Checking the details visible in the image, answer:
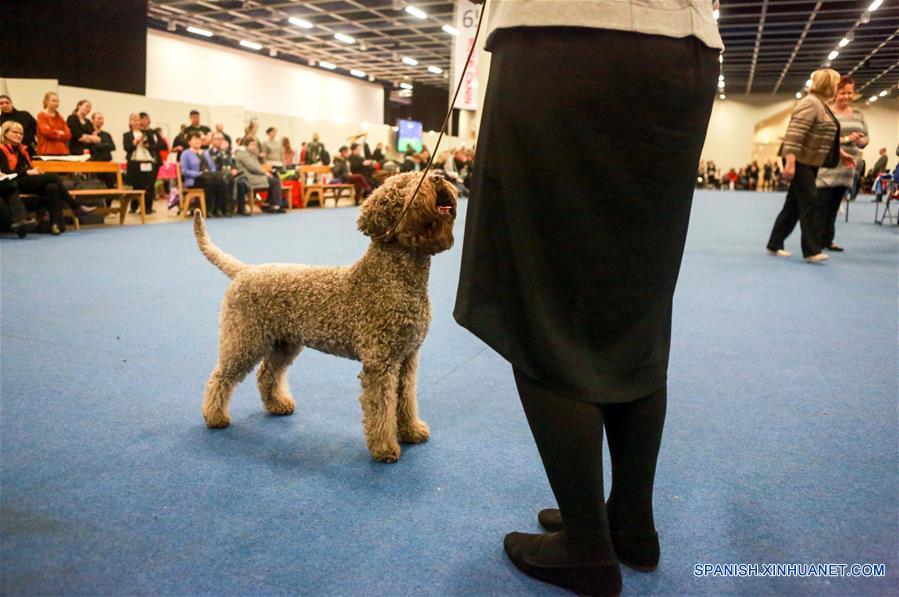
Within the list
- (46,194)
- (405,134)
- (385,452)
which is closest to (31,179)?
(46,194)

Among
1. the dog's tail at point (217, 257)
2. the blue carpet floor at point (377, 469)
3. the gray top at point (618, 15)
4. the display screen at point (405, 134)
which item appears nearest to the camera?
the gray top at point (618, 15)

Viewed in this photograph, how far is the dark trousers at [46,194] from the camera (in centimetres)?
597

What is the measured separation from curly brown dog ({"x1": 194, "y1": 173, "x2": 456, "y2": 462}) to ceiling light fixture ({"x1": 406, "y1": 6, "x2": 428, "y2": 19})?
44.8 ft

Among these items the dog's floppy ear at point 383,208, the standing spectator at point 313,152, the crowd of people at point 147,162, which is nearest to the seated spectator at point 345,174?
the crowd of people at point 147,162

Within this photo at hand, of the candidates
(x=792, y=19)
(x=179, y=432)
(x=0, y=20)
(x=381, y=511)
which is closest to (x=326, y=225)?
(x=179, y=432)

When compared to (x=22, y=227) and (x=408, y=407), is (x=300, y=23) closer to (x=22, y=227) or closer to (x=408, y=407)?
(x=22, y=227)

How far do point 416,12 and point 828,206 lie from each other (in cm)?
1140

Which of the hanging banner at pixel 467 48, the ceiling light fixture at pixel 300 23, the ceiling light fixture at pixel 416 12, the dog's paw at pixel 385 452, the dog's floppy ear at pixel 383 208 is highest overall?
the ceiling light fixture at pixel 416 12

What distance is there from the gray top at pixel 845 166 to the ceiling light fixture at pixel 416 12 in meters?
10.5

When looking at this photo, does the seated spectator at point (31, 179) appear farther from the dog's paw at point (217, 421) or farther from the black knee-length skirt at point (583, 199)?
the black knee-length skirt at point (583, 199)

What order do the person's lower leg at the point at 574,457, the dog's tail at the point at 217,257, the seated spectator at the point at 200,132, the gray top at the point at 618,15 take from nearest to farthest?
the gray top at the point at 618,15 → the person's lower leg at the point at 574,457 → the dog's tail at the point at 217,257 → the seated spectator at the point at 200,132

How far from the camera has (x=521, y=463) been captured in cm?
166

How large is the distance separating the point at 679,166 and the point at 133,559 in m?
1.27

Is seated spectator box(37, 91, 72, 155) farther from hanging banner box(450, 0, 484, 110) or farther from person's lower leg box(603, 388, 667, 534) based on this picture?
person's lower leg box(603, 388, 667, 534)
